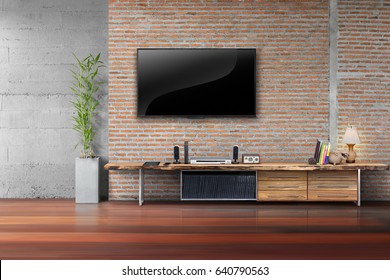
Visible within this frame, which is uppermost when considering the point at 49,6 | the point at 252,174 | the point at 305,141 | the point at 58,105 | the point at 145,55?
the point at 49,6

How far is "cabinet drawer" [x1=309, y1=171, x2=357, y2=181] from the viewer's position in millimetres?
5762

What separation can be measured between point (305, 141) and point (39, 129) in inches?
142

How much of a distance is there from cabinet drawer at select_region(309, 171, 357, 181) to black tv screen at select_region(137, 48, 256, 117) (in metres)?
1.15

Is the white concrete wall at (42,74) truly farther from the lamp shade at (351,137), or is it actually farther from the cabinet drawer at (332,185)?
the lamp shade at (351,137)

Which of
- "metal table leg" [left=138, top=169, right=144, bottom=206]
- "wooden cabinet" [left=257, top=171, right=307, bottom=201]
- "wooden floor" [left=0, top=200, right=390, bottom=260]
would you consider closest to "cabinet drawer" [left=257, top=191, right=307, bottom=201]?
"wooden cabinet" [left=257, top=171, right=307, bottom=201]

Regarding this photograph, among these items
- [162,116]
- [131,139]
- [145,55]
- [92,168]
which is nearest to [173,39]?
[145,55]

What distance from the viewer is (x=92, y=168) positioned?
5.94m

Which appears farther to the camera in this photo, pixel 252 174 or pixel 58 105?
pixel 58 105

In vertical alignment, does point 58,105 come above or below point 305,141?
above

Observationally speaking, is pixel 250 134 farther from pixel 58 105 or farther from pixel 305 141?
pixel 58 105

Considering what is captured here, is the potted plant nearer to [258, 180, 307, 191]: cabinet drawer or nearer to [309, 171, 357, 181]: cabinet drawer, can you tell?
[258, 180, 307, 191]: cabinet drawer

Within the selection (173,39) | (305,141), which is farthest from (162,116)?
(305,141)

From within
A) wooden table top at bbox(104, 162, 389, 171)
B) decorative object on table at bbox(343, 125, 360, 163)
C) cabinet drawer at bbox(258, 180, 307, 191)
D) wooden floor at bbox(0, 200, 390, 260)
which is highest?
decorative object on table at bbox(343, 125, 360, 163)

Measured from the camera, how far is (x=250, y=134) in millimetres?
6156
